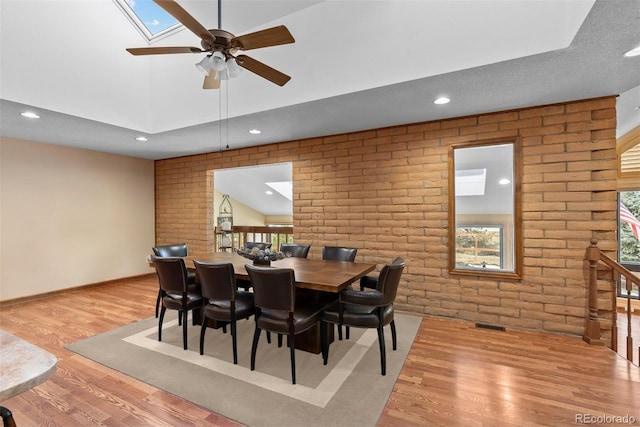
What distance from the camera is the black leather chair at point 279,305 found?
2209 millimetres

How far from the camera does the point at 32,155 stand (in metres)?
4.58

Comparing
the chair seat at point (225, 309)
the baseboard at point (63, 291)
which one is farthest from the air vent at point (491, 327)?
the baseboard at point (63, 291)

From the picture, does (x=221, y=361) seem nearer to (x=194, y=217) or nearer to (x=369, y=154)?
(x=369, y=154)

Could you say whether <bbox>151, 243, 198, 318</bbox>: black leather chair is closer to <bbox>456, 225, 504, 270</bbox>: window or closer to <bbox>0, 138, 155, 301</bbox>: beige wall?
<bbox>0, 138, 155, 301</bbox>: beige wall

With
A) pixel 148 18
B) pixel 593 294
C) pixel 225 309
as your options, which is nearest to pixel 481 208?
pixel 593 294

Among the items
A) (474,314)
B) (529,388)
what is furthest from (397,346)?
(474,314)

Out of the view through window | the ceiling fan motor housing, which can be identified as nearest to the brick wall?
the ceiling fan motor housing

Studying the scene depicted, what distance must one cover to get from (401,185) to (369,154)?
2.07 ft

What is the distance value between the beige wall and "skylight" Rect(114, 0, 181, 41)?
2.85m

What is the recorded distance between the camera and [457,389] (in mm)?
2191

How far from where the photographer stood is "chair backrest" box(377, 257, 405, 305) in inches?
91.7

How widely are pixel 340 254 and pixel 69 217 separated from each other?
15.5ft

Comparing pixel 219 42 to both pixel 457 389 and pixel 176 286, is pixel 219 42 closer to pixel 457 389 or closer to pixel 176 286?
pixel 176 286

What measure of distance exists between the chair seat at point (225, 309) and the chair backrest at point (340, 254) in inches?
46.6
